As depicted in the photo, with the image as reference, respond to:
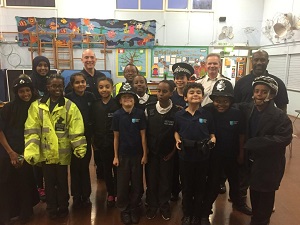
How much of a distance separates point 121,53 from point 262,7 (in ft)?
17.3

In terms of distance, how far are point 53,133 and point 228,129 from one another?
5.16 feet

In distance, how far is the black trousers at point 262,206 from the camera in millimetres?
1945

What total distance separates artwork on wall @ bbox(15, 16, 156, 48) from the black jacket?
267 inches

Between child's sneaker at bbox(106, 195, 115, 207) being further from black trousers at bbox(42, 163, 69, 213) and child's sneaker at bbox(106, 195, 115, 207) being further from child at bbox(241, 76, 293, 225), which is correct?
child at bbox(241, 76, 293, 225)

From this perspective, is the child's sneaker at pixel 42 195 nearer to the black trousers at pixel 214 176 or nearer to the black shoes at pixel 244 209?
the black trousers at pixel 214 176

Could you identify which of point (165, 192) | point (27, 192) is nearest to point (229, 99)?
point (165, 192)

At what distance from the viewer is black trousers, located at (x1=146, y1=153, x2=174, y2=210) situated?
2244 millimetres

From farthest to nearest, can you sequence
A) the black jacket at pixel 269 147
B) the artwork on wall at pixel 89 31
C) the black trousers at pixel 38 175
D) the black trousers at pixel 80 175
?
the artwork on wall at pixel 89 31 < the black trousers at pixel 38 175 < the black trousers at pixel 80 175 < the black jacket at pixel 269 147

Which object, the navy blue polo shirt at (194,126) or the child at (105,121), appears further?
the child at (105,121)

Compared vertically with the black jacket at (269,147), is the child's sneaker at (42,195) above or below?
below

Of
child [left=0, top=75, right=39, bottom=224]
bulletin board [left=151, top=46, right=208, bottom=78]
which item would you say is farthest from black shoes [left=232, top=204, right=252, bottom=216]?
bulletin board [left=151, top=46, right=208, bottom=78]

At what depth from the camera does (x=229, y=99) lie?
6.88ft

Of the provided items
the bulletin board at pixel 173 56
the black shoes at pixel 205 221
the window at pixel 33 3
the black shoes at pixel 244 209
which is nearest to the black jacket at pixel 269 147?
the black shoes at pixel 205 221

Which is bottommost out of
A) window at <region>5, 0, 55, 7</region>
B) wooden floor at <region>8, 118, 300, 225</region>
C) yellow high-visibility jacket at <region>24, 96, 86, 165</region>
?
wooden floor at <region>8, 118, 300, 225</region>
